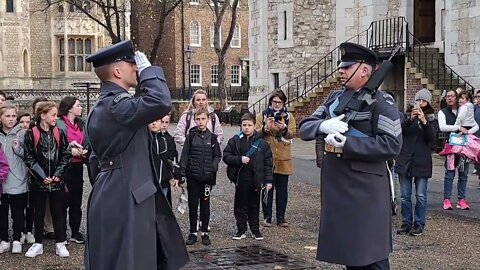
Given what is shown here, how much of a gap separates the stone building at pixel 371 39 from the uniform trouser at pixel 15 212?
1483cm

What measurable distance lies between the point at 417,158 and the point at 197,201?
2989 mm

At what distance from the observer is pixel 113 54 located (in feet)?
16.2

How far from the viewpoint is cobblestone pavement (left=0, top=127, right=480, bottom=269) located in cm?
860

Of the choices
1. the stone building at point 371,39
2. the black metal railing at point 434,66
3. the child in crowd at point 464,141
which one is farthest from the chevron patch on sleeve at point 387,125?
the stone building at point 371,39

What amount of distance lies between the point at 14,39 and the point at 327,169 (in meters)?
50.1

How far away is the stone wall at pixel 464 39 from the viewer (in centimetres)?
2130

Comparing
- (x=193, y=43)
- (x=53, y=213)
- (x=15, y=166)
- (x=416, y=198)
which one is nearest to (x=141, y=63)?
(x=53, y=213)

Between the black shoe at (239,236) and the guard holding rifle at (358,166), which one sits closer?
the guard holding rifle at (358,166)

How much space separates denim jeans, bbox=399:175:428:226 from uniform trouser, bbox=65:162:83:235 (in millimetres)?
4287

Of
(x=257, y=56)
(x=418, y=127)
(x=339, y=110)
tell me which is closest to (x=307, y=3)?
(x=257, y=56)

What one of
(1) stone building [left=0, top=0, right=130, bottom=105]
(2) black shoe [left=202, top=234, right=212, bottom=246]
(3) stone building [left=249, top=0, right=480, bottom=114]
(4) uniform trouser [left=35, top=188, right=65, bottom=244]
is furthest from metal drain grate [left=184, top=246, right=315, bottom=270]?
(1) stone building [left=0, top=0, right=130, bottom=105]

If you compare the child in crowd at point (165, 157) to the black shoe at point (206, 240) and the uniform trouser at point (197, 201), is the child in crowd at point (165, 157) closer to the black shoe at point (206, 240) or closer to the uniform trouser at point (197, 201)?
the uniform trouser at point (197, 201)

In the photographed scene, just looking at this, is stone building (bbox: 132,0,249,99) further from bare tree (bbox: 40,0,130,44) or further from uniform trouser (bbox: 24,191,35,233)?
uniform trouser (bbox: 24,191,35,233)

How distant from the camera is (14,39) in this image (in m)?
52.6
